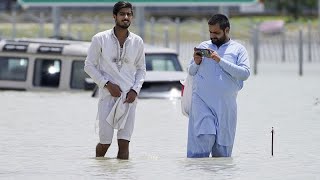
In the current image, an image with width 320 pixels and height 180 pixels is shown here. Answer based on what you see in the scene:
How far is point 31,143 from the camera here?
58.1 feet

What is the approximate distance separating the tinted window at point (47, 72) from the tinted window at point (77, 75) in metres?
0.27

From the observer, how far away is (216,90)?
13891 mm

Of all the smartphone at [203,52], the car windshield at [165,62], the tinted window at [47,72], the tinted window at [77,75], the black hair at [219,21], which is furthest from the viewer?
the tinted window at [47,72]

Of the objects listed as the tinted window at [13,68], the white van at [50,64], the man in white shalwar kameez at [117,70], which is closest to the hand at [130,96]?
the man in white shalwar kameez at [117,70]

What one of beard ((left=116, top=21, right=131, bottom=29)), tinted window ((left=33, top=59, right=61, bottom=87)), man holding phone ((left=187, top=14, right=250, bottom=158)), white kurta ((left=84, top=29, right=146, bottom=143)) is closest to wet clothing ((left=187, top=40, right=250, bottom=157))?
man holding phone ((left=187, top=14, right=250, bottom=158))

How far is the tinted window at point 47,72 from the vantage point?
27.8 meters

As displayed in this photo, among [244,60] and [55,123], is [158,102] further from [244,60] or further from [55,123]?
[244,60]

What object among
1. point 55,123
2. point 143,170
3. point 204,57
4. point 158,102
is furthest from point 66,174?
point 158,102

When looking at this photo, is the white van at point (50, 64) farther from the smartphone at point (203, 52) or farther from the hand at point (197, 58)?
the smartphone at point (203, 52)

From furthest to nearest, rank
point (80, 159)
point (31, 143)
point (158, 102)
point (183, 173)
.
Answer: point (158, 102), point (31, 143), point (80, 159), point (183, 173)

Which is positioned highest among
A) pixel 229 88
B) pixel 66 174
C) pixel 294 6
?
pixel 294 6

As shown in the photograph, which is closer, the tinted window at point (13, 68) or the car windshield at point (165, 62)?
the car windshield at point (165, 62)

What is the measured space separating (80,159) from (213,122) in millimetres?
1733

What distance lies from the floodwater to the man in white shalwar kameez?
42 cm
